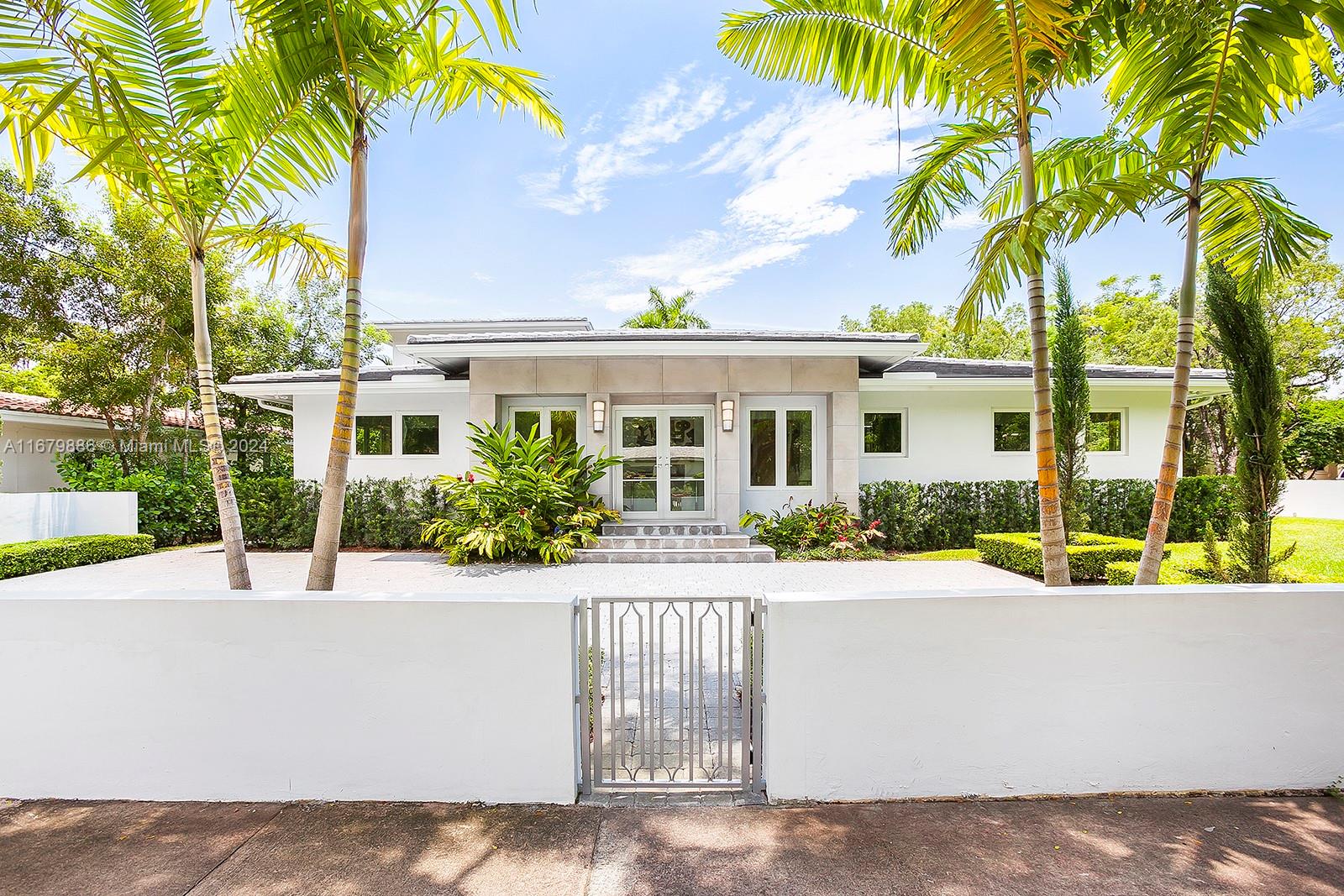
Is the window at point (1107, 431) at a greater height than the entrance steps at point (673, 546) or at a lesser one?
greater

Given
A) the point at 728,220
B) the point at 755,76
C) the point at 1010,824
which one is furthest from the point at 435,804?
the point at 728,220

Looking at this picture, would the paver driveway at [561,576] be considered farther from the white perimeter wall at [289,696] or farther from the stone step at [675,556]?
the white perimeter wall at [289,696]

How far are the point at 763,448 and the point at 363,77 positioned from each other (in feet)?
30.7

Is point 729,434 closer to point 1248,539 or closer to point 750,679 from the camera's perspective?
point 1248,539

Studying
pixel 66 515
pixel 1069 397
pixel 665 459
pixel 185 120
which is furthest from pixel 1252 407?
pixel 66 515

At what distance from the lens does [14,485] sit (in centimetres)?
1342

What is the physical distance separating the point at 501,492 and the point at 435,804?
6.90 m

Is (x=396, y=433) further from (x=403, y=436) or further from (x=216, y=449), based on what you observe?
(x=216, y=449)

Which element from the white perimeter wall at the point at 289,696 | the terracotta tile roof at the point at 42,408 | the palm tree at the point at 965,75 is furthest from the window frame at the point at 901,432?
the terracotta tile roof at the point at 42,408

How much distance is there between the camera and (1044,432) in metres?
4.08

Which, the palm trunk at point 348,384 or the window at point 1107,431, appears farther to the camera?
the window at point 1107,431

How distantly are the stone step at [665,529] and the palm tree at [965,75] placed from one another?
6655 mm

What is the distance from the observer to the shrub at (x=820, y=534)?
10125 millimetres

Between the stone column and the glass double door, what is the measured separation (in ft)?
1.32
